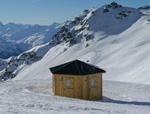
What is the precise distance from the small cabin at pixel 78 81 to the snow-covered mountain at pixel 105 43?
43795 mm

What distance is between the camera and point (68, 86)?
1142 inches

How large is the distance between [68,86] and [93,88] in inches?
69.9

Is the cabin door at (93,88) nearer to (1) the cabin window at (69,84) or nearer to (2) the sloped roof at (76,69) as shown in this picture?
(2) the sloped roof at (76,69)

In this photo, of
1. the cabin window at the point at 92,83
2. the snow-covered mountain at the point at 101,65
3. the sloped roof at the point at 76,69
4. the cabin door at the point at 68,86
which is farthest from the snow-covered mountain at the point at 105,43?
the cabin door at the point at 68,86

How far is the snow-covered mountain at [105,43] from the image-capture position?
92.4 m

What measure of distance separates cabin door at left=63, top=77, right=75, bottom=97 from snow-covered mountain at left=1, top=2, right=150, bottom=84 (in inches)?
1748

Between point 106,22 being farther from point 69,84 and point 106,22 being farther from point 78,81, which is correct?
point 78,81

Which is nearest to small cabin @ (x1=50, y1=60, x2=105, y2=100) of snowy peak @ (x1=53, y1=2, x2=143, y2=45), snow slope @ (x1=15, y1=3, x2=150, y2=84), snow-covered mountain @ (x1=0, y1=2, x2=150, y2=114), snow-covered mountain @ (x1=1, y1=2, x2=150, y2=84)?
snow-covered mountain @ (x1=0, y1=2, x2=150, y2=114)

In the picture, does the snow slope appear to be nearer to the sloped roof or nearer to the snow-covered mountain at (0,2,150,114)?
the snow-covered mountain at (0,2,150,114)

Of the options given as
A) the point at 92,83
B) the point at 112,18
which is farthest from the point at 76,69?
the point at 112,18

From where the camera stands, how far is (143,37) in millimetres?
109188

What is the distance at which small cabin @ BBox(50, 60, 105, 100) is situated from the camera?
1126 inches

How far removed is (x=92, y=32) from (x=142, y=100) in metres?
120

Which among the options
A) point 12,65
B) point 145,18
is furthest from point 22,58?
point 145,18
